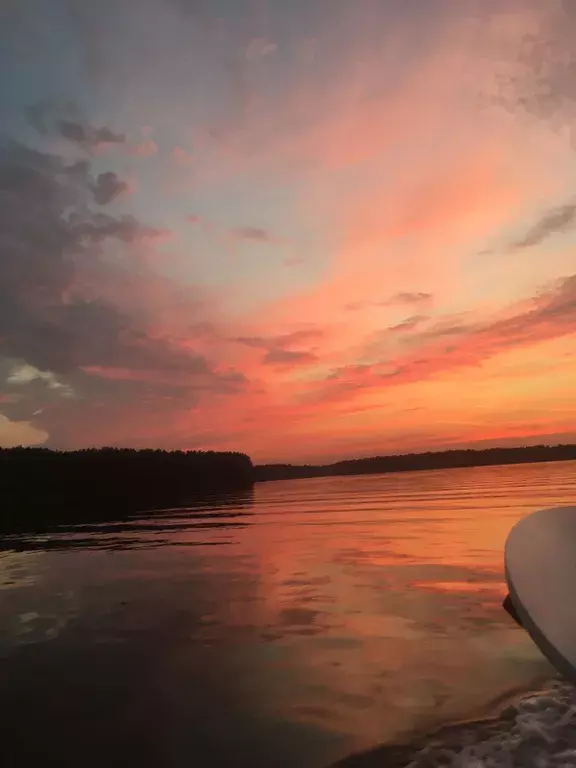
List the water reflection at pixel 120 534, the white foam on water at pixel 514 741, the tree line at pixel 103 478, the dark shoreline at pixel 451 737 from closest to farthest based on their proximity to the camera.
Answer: the white foam on water at pixel 514 741 → the dark shoreline at pixel 451 737 → the water reflection at pixel 120 534 → the tree line at pixel 103 478

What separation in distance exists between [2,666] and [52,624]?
6.69 ft

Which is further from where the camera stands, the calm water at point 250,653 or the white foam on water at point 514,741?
the calm water at point 250,653

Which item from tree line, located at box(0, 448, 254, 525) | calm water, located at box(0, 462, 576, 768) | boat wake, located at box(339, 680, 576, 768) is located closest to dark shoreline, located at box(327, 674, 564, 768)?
boat wake, located at box(339, 680, 576, 768)

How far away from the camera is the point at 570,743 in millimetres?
4539

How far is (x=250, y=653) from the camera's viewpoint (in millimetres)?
7445

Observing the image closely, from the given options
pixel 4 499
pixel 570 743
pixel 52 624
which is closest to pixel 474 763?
pixel 570 743

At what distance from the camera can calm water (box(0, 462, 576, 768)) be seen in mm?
5102

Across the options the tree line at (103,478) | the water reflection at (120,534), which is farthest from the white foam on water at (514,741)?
the tree line at (103,478)

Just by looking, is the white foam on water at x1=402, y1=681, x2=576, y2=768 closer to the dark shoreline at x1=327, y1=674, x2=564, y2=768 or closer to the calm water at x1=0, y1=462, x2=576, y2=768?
the dark shoreline at x1=327, y1=674, x2=564, y2=768

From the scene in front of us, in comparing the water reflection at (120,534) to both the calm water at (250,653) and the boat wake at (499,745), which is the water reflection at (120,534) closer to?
the calm water at (250,653)

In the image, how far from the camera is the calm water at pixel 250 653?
510 cm

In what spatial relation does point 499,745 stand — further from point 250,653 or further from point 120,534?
point 120,534

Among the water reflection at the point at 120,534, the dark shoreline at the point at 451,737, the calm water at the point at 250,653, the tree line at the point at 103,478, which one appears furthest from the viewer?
the tree line at the point at 103,478

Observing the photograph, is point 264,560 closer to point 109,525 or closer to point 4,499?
point 109,525
